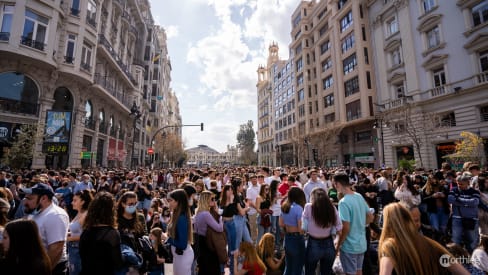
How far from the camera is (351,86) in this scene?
32312 millimetres

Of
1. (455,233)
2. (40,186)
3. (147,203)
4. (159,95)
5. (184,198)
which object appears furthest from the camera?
(159,95)

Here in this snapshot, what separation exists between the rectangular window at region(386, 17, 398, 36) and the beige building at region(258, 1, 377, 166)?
339 cm

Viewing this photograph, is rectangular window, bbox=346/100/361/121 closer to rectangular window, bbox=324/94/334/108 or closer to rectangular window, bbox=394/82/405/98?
rectangular window, bbox=324/94/334/108

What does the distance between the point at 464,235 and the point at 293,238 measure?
4.72 meters

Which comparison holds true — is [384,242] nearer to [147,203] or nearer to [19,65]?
[147,203]

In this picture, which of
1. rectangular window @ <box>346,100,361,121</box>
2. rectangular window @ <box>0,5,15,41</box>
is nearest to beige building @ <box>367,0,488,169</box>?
rectangular window @ <box>346,100,361,121</box>

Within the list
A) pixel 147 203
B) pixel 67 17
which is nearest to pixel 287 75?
pixel 67 17

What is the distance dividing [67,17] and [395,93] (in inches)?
1287

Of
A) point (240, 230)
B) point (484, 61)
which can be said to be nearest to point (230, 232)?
point (240, 230)

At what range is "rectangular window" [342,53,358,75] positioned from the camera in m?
31.7

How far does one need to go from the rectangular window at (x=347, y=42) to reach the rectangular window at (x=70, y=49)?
3236 cm

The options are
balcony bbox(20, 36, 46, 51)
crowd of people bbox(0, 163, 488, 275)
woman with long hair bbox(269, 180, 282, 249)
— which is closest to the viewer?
crowd of people bbox(0, 163, 488, 275)

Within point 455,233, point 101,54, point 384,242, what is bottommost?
point 455,233

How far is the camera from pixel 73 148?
1889cm
